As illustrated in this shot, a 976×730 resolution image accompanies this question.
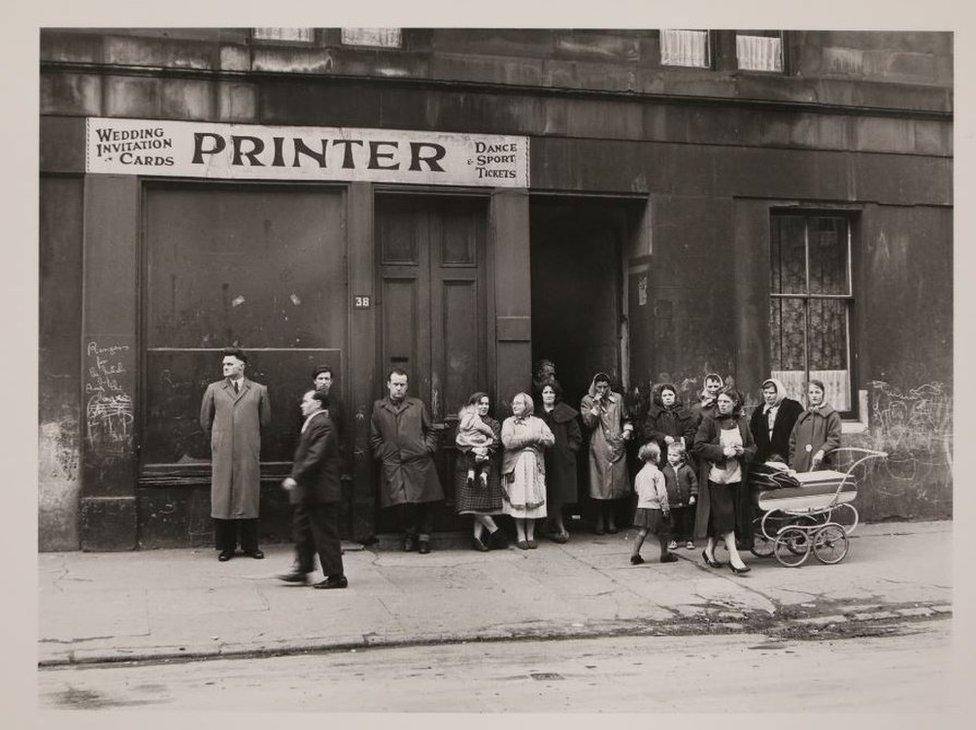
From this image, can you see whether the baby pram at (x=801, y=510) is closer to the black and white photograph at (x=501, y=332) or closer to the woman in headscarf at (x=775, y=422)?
the black and white photograph at (x=501, y=332)

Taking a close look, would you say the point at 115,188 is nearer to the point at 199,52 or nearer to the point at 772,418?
the point at 199,52

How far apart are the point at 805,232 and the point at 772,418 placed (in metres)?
2.30

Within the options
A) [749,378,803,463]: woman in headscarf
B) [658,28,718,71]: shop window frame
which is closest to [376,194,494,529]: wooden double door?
[658,28,718,71]: shop window frame

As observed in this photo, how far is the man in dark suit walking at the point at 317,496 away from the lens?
7.23 metres

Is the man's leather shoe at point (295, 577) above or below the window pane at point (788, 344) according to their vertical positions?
below

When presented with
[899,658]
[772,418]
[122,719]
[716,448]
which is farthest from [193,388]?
[899,658]

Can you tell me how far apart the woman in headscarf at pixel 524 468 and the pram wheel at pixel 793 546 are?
6.62 feet

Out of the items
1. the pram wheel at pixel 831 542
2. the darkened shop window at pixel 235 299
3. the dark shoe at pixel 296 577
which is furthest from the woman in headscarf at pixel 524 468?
the pram wheel at pixel 831 542

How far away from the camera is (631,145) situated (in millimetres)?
9523

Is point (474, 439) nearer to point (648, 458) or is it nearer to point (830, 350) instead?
point (648, 458)

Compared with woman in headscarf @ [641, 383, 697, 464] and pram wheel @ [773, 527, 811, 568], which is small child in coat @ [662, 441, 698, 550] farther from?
pram wheel @ [773, 527, 811, 568]

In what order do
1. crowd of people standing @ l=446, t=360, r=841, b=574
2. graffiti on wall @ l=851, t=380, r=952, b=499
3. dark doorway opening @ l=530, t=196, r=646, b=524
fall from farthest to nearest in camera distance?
dark doorway opening @ l=530, t=196, r=646, b=524, graffiti on wall @ l=851, t=380, r=952, b=499, crowd of people standing @ l=446, t=360, r=841, b=574

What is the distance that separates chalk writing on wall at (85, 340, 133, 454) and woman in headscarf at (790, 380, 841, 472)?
19.1ft

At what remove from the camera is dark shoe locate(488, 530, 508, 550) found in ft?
28.8
